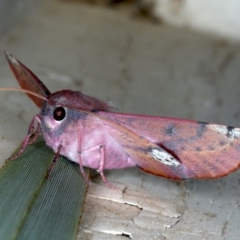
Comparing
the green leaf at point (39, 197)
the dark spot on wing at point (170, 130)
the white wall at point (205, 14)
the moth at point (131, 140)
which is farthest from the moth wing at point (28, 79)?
the white wall at point (205, 14)

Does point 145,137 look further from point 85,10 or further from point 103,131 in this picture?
point 85,10

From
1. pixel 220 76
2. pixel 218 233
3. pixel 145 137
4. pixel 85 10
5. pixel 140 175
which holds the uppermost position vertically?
pixel 145 137

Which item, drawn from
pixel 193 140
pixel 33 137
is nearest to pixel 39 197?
pixel 33 137

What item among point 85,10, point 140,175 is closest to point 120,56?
point 85,10

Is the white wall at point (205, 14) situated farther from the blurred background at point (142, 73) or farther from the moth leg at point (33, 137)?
the moth leg at point (33, 137)

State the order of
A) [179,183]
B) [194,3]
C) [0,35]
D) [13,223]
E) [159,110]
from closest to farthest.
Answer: [13,223] < [179,183] < [159,110] < [0,35] < [194,3]

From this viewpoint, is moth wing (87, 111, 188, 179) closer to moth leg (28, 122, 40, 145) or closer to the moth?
the moth
